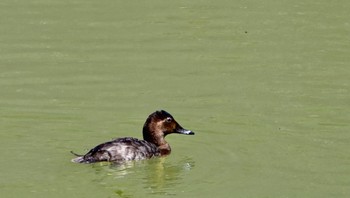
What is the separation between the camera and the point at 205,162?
12.2 m

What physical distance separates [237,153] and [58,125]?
7.00 feet

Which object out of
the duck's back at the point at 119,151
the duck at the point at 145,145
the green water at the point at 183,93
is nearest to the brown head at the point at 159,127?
the duck at the point at 145,145

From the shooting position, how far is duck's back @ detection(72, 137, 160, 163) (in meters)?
12.3

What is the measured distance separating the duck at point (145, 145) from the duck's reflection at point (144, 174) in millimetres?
80

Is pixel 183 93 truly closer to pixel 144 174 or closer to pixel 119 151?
pixel 119 151

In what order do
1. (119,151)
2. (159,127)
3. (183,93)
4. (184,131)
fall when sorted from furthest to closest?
(183,93) → (159,127) → (184,131) → (119,151)

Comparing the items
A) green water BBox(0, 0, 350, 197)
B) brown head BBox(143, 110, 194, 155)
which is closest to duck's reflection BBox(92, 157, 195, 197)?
green water BBox(0, 0, 350, 197)

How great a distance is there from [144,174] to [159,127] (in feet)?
4.40

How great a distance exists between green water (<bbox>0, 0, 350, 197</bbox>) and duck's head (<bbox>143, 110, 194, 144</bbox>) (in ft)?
0.72

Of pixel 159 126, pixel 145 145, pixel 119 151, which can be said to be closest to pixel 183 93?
pixel 159 126

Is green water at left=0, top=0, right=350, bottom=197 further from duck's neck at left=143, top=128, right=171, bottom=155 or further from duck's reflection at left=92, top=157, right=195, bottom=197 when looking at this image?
duck's neck at left=143, top=128, right=171, bottom=155

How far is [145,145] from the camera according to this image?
42.0 feet

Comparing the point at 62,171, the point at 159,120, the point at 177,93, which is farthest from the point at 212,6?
the point at 62,171

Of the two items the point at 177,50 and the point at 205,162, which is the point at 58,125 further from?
the point at 177,50
